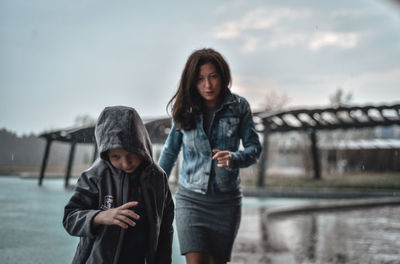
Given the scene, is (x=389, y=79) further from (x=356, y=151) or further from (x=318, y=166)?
(x=356, y=151)

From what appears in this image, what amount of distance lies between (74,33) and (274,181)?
26.5 feet

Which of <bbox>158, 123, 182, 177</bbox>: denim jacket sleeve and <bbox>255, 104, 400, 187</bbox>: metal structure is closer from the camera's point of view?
<bbox>158, 123, 182, 177</bbox>: denim jacket sleeve

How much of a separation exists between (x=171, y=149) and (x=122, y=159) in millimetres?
662

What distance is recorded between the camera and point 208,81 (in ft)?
5.53

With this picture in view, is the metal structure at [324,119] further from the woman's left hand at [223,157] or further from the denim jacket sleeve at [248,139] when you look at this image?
the woman's left hand at [223,157]

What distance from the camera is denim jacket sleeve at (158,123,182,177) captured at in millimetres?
1781

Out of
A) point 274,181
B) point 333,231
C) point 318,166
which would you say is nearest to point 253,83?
point 333,231

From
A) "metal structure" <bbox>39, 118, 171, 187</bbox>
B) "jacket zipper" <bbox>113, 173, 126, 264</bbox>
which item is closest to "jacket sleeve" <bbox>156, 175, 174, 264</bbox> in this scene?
"jacket zipper" <bbox>113, 173, 126, 264</bbox>

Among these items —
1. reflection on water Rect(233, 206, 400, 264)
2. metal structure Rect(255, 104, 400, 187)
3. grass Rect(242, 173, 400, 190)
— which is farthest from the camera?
grass Rect(242, 173, 400, 190)

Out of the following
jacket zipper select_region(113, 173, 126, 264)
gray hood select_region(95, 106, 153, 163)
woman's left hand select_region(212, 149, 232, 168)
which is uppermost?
gray hood select_region(95, 106, 153, 163)

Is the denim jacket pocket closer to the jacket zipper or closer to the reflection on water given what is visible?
the jacket zipper

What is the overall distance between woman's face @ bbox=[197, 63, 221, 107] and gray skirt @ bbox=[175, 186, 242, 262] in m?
0.46

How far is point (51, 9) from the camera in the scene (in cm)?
188

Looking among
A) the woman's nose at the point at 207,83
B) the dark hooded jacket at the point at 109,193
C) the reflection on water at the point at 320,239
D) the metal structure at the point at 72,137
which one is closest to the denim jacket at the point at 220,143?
the woman's nose at the point at 207,83
